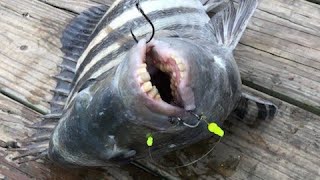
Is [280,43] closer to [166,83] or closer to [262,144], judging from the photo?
[262,144]

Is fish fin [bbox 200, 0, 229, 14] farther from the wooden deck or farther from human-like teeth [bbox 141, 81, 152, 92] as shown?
human-like teeth [bbox 141, 81, 152, 92]

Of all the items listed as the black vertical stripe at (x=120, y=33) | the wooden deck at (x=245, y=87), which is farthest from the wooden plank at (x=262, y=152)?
the black vertical stripe at (x=120, y=33)

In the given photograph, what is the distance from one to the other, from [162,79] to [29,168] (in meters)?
0.84

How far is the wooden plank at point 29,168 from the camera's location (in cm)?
206

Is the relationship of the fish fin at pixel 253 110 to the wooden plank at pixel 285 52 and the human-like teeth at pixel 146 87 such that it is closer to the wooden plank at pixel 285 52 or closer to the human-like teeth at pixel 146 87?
the wooden plank at pixel 285 52

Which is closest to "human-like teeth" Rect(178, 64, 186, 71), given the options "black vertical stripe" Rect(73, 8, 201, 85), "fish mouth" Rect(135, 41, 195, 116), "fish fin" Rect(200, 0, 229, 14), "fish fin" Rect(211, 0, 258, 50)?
"fish mouth" Rect(135, 41, 195, 116)

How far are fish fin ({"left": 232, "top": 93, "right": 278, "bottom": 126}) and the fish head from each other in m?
0.54

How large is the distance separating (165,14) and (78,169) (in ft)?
2.11

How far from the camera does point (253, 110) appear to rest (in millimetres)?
2098

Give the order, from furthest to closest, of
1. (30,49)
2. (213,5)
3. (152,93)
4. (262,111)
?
(30,49)
(213,5)
(262,111)
(152,93)

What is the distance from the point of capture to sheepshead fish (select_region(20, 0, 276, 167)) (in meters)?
1.42

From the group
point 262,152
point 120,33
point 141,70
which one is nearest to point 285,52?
point 262,152

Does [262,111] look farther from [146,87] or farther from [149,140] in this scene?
[146,87]

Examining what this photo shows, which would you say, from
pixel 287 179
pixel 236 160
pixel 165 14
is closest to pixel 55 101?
Result: pixel 165 14
